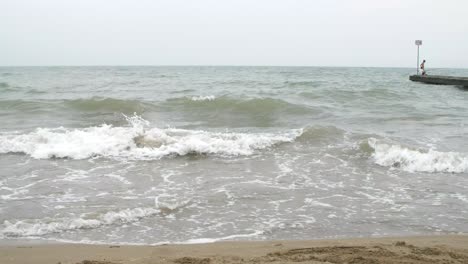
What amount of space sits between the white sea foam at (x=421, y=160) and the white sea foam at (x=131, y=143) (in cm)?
262

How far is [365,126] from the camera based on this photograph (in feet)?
46.3

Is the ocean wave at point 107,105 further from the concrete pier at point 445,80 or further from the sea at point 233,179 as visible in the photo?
the concrete pier at point 445,80

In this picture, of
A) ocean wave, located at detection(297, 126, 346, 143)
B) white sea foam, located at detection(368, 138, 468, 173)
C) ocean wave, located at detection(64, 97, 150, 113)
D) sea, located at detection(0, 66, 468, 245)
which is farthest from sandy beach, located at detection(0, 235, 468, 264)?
ocean wave, located at detection(64, 97, 150, 113)

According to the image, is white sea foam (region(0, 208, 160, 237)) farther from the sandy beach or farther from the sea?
the sandy beach

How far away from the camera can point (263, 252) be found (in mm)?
4445

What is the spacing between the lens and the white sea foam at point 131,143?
10.1 meters

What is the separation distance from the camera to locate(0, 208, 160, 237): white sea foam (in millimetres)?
5266

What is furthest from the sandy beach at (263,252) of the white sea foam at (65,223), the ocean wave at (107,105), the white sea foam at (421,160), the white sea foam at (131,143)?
the ocean wave at (107,105)

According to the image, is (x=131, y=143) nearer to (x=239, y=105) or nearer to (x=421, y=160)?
(x=421, y=160)

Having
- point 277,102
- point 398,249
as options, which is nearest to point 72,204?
point 398,249

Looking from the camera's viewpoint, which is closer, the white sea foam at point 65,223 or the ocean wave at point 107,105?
the white sea foam at point 65,223

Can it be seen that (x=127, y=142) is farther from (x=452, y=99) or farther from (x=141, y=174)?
(x=452, y=99)

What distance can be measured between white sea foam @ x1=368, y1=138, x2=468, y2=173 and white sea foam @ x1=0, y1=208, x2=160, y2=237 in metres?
5.47

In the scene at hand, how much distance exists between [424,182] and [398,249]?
12.8 ft
